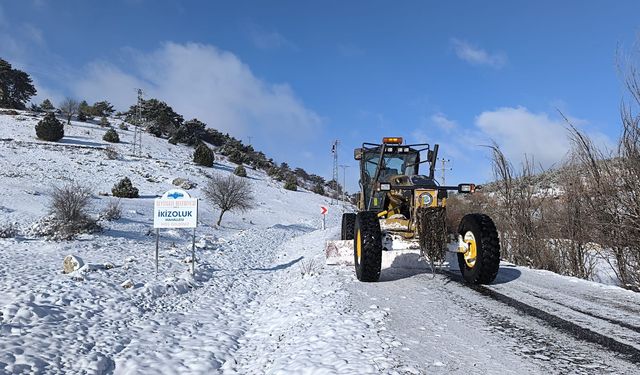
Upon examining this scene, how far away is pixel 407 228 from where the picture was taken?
26.1ft

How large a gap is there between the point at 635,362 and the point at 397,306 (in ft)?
8.69

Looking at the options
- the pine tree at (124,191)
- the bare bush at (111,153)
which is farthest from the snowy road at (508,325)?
the bare bush at (111,153)

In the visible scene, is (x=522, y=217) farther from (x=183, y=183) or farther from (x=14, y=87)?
(x=14, y=87)

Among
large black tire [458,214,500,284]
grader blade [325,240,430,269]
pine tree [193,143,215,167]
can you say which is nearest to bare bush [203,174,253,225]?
grader blade [325,240,430,269]

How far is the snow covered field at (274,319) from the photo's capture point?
368 cm

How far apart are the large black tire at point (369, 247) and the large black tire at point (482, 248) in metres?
1.54

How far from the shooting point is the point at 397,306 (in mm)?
5410

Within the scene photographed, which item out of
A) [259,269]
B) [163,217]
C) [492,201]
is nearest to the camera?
[163,217]

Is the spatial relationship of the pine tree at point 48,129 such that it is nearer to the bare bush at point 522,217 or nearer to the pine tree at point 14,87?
the pine tree at point 14,87

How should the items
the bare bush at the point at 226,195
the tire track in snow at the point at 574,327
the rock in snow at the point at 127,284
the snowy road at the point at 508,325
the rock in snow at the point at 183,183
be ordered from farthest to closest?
the rock in snow at the point at 183,183, the bare bush at the point at 226,195, the rock in snow at the point at 127,284, the tire track in snow at the point at 574,327, the snowy road at the point at 508,325

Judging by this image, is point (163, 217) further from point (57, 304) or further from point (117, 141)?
point (117, 141)

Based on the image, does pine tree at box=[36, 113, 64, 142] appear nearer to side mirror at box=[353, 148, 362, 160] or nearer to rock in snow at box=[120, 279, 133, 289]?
rock in snow at box=[120, 279, 133, 289]

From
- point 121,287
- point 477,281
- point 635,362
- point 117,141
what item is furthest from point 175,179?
point 635,362

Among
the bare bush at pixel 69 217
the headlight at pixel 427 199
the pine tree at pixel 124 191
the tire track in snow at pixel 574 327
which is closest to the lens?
the tire track in snow at pixel 574 327
